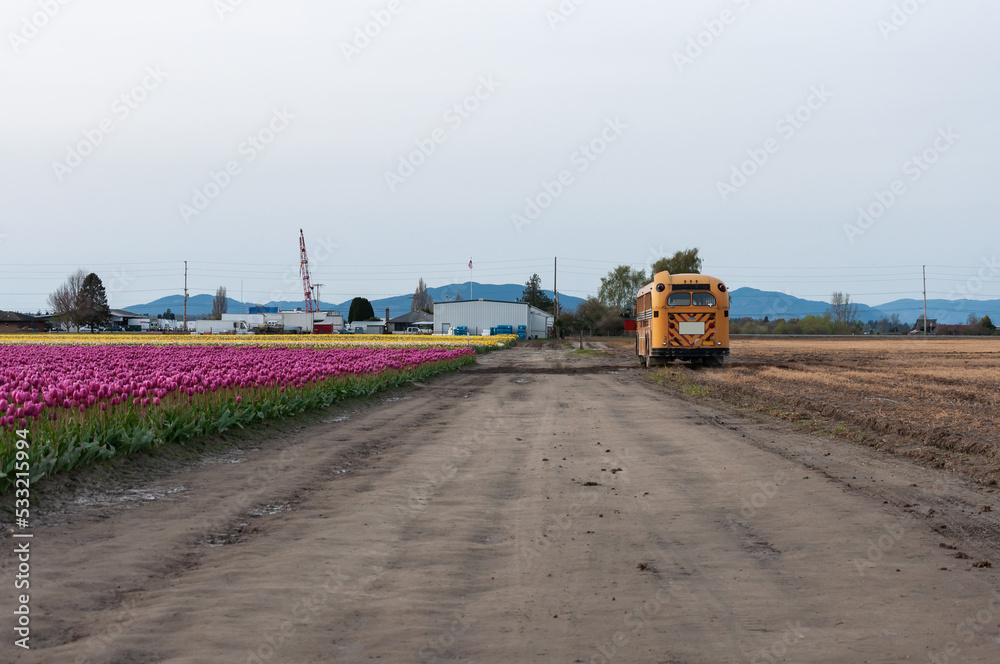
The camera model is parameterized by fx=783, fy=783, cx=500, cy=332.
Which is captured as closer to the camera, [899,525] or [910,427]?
[899,525]

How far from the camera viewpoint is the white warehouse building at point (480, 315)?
11556 cm

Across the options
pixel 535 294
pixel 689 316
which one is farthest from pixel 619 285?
pixel 689 316

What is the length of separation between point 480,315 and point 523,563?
362 feet

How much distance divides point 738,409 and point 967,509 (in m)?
9.75

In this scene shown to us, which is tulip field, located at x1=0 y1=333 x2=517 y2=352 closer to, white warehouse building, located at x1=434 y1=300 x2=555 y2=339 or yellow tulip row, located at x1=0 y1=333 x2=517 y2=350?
yellow tulip row, located at x1=0 y1=333 x2=517 y2=350

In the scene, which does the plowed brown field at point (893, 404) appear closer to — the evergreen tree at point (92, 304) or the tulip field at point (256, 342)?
the tulip field at point (256, 342)

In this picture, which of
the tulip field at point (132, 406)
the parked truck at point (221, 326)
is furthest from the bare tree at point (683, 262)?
the tulip field at point (132, 406)

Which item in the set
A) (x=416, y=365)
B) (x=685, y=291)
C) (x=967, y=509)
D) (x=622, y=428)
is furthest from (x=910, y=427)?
(x=685, y=291)

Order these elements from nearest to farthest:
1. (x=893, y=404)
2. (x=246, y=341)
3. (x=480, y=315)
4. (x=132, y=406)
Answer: (x=132, y=406)
(x=893, y=404)
(x=246, y=341)
(x=480, y=315)

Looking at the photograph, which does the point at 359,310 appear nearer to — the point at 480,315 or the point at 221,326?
the point at 221,326

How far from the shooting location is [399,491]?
8.23 m

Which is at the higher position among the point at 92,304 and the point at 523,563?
the point at 92,304

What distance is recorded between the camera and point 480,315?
115938mm

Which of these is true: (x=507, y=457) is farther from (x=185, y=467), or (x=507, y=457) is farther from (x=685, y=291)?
(x=685, y=291)
